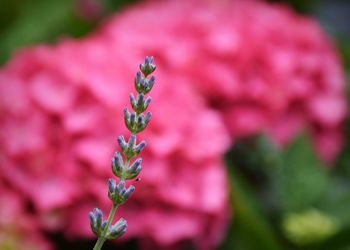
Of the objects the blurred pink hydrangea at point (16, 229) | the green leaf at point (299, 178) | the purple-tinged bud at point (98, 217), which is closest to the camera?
the purple-tinged bud at point (98, 217)

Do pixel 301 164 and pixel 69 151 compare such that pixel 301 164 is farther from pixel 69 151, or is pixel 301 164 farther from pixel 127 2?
pixel 127 2

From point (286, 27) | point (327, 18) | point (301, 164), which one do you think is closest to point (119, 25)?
point (286, 27)

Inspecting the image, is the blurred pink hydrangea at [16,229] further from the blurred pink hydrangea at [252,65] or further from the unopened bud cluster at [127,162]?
the unopened bud cluster at [127,162]

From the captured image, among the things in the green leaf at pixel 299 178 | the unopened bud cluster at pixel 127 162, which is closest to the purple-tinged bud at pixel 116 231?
the unopened bud cluster at pixel 127 162

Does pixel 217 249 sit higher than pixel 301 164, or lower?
lower

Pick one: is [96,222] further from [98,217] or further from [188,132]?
[188,132]

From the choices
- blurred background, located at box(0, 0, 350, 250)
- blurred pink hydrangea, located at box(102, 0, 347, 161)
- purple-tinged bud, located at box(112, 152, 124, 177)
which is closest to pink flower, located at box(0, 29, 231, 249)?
blurred background, located at box(0, 0, 350, 250)
